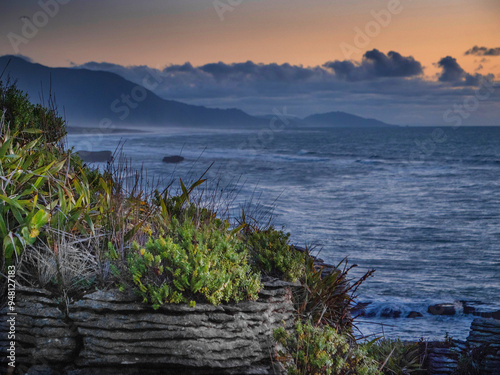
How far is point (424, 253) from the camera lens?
17.6m

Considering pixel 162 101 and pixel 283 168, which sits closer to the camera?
pixel 283 168

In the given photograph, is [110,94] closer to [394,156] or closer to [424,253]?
[394,156]

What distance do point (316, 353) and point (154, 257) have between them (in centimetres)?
194

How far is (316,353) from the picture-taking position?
15.1 ft

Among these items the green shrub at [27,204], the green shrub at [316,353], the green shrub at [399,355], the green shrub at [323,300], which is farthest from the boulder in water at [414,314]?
the green shrub at [27,204]

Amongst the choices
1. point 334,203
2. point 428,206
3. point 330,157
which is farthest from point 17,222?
point 330,157

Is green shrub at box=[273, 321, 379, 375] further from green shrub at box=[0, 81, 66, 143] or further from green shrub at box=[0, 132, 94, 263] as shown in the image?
green shrub at box=[0, 81, 66, 143]

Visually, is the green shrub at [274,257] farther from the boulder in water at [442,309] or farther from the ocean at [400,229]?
the boulder in water at [442,309]

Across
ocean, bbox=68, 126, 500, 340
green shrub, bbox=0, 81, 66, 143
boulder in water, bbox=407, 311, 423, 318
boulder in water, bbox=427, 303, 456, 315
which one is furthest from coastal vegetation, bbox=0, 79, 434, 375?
boulder in water, bbox=427, 303, 456, 315

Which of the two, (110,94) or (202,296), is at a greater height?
(110,94)

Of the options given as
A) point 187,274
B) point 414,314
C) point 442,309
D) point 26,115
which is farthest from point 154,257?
point 442,309

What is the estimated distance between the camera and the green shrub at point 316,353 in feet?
14.6

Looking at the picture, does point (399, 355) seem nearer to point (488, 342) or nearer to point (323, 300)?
point (488, 342)

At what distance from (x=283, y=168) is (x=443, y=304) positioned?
40.6 meters
